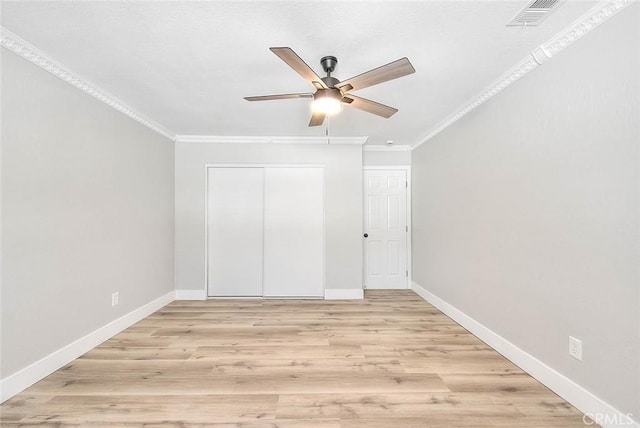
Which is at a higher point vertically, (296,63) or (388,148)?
(388,148)

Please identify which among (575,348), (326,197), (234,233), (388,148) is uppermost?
(388,148)

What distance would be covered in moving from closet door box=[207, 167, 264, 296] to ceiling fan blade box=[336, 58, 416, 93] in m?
2.57

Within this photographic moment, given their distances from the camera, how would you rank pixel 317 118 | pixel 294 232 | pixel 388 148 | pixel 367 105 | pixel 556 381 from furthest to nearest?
pixel 388 148 < pixel 294 232 < pixel 317 118 < pixel 367 105 < pixel 556 381

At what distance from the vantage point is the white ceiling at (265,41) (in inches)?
63.4

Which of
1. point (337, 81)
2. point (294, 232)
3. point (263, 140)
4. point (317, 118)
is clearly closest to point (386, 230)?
point (294, 232)

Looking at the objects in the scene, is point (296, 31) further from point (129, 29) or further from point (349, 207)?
point (349, 207)

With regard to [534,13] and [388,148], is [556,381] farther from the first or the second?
[388,148]

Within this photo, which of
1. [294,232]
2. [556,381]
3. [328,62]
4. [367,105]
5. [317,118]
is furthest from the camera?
[294,232]

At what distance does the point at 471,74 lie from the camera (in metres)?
2.32

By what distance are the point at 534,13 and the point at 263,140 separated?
3240mm

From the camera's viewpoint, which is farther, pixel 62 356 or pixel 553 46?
pixel 62 356

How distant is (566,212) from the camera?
180 cm

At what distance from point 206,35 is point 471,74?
206cm

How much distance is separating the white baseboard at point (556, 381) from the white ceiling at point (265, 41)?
2.23 metres
